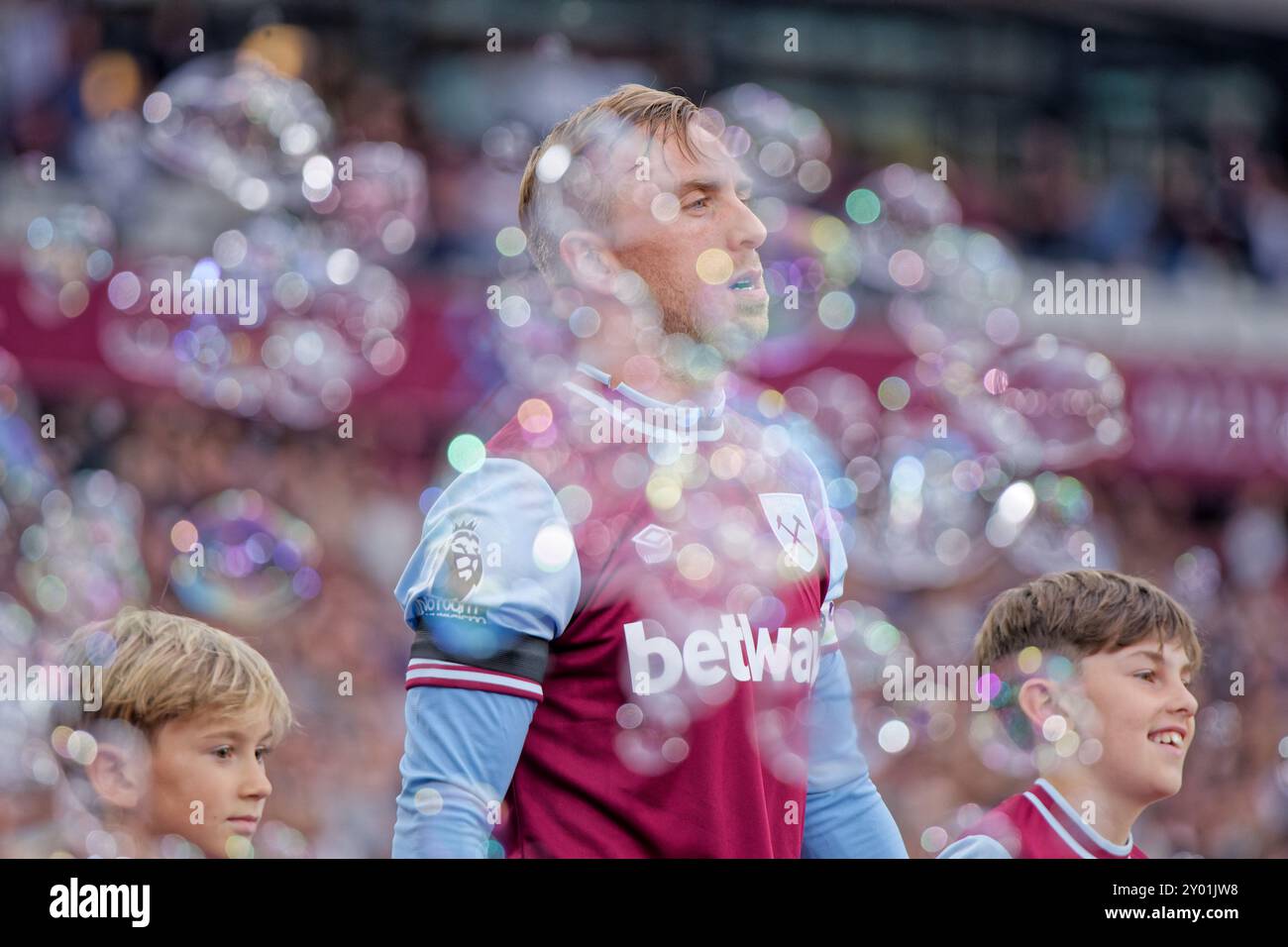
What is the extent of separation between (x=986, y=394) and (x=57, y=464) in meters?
2.67

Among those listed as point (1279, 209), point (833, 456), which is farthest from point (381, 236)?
point (1279, 209)

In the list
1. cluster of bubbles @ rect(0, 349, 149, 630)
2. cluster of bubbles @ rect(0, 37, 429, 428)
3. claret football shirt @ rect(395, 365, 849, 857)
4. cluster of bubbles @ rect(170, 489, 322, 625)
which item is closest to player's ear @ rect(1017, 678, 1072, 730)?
claret football shirt @ rect(395, 365, 849, 857)

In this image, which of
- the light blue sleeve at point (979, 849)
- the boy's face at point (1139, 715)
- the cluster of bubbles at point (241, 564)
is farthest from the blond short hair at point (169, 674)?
the boy's face at point (1139, 715)

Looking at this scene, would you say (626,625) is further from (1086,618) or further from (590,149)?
(1086,618)

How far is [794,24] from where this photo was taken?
6.14 m

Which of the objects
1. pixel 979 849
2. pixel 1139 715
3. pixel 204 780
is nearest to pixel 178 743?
pixel 204 780

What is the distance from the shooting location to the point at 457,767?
212cm

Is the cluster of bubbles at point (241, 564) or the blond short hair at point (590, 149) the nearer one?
the blond short hair at point (590, 149)

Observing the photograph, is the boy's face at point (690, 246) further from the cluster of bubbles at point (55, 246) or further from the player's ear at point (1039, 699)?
the cluster of bubbles at point (55, 246)

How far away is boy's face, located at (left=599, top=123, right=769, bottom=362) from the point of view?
2.42m

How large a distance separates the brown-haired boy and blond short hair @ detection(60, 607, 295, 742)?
45.8 inches

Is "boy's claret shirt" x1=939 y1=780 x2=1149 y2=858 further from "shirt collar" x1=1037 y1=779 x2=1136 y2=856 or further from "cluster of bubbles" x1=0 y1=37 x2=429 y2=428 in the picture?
"cluster of bubbles" x1=0 y1=37 x2=429 y2=428

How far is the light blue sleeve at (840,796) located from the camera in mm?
2426
